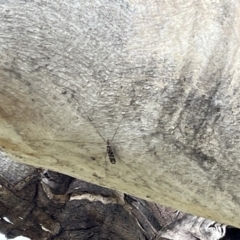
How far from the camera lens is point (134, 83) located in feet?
1.85

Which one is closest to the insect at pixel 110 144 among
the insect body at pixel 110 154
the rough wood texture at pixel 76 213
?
the insect body at pixel 110 154

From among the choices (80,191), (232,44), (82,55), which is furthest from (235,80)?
(80,191)

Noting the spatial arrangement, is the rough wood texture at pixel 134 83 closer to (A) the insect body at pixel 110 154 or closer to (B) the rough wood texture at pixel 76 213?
(A) the insect body at pixel 110 154

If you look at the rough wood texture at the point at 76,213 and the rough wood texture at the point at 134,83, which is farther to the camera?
the rough wood texture at the point at 76,213

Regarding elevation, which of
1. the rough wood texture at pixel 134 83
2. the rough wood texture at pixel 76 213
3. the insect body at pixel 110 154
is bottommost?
the rough wood texture at pixel 76 213

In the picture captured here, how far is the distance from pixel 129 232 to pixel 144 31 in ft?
1.65

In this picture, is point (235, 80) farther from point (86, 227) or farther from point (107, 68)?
point (86, 227)

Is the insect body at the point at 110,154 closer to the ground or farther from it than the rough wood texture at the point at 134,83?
closer to the ground

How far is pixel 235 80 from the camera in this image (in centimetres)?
57

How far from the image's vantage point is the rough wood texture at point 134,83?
1.81 ft

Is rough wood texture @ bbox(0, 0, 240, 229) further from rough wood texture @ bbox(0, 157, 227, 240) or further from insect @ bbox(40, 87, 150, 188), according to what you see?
rough wood texture @ bbox(0, 157, 227, 240)

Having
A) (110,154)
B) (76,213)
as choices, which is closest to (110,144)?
(110,154)

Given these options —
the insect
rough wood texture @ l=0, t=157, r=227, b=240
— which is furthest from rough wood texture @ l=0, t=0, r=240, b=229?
rough wood texture @ l=0, t=157, r=227, b=240

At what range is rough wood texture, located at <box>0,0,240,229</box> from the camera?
21.7 inches
